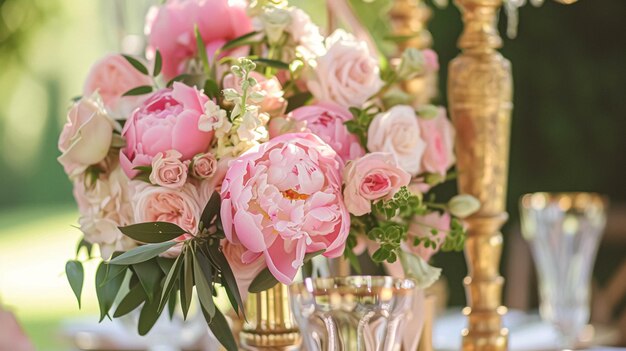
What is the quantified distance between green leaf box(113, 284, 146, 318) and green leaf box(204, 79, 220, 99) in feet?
0.55

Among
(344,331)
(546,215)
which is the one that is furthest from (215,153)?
(546,215)

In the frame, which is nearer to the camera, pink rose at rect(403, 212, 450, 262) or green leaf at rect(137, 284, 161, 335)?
green leaf at rect(137, 284, 161, 335)

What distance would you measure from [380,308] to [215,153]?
17cm

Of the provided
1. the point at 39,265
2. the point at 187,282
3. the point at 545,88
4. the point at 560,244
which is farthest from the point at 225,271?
the point at 39,265

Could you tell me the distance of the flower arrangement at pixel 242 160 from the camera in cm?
78

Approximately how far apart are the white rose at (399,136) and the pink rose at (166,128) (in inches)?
5.9

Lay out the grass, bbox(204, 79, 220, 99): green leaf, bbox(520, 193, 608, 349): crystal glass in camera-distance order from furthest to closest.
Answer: the grass < bbox(520, 193, 608, 349): crystal glass < bbox(204, 79, 220, 99): green leaf

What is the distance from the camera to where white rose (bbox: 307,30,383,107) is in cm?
93

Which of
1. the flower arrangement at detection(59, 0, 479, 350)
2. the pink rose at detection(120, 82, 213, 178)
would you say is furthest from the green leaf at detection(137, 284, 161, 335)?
the pink rose at detection(120, 82, 213, 178)

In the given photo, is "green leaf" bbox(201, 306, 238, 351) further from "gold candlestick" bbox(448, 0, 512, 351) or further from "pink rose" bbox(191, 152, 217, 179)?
"gold candlestick" bbox(448, 0, 512, 351)

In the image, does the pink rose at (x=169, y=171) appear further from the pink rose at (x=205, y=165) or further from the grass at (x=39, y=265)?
the grass at (x=39, y=265)

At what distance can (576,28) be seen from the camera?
3789 mm

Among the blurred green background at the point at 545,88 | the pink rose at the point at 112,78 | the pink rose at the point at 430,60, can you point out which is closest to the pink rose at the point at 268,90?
the pink rose at the point at 112,78

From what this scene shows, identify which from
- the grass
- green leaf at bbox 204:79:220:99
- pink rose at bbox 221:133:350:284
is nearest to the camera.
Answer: pink rose at bbox 221:133:350:284
